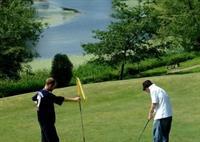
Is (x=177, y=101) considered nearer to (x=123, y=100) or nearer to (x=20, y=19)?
(x=123, y=100)

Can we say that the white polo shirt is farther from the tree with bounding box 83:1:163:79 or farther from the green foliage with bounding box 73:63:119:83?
the tree with bounding box 83:1:163:79

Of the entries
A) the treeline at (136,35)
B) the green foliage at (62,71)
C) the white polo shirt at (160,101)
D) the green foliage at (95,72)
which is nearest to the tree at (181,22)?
the treeline at (136,35)

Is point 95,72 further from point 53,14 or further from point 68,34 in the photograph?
point 53,14

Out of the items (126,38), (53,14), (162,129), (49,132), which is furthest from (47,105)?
(53,14)

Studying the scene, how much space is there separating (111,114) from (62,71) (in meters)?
18.6

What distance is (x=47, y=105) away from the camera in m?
14.5

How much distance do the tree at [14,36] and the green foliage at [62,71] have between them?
86.0 inches

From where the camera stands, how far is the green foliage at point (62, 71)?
137ft

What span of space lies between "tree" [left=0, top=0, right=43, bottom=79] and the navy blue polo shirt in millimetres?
26011

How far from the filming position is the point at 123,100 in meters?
27.3

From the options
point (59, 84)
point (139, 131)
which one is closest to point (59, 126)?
point (139, 131)

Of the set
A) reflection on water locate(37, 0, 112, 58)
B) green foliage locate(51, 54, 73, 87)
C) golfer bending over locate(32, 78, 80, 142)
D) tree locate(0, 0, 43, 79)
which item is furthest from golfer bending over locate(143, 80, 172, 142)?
reflection on water locate(37, 0, 112, 58)

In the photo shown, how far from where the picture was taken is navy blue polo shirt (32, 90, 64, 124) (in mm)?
14375

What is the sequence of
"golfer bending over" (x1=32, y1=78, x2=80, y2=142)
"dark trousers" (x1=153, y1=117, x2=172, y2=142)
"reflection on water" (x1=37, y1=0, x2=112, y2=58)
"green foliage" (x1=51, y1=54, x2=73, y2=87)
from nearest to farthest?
1. "golfer bending over" (x1=32, y1=78, x2=80, y2=142)
2. "dark trousers" (x1=153, y1=117, x2=172, y2=142)
3. "green foliage" (x1=51, y1=54, x2=73, y2=87)
4. "reflection on water" (x1=37, y1=0, x2=112, y2=58)
